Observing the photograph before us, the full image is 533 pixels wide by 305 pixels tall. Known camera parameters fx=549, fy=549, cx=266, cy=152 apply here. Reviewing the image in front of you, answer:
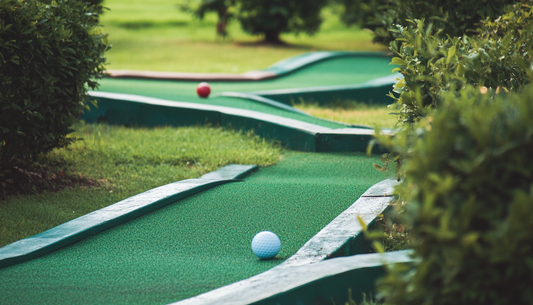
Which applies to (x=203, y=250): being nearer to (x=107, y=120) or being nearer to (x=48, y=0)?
(x=48, y=0)

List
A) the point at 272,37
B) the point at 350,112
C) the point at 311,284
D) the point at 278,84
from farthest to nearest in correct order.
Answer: the point at 272,37
the point at 278,84
the point at 350,112
the point at 311,284

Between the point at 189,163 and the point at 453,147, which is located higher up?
the point at 453,147

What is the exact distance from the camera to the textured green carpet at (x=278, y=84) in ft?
32.1

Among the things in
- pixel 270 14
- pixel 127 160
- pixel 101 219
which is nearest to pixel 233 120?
pixel 127 160

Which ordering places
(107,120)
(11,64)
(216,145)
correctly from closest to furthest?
(11,64)
(216,145)
(107,120)

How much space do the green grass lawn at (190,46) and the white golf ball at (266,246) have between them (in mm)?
12662

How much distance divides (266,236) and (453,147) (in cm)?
212

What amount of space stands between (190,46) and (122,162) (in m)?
15.5

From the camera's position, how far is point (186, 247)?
4270 mm

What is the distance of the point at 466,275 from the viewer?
1934 millimetres

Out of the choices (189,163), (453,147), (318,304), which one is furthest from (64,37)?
(453,147)

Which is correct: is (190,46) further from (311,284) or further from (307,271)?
(311,284)

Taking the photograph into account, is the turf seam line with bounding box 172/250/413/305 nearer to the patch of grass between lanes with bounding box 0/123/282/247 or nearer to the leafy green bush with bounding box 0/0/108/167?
the patch of grass between lanes with bounding box 0/123/282/247

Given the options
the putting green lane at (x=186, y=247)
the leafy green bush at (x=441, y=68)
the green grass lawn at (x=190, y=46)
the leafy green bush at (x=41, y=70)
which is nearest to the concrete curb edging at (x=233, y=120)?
the putting green lane at (x=186, y=247)
